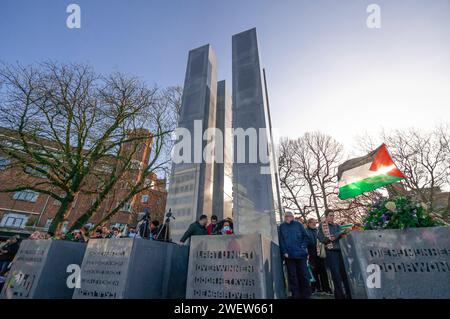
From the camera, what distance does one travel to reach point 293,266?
15.3ft

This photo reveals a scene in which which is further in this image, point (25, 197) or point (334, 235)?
point (25, 197)

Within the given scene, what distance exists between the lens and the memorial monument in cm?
377

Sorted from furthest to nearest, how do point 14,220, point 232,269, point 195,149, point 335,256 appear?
point 14,220 < point 195,149 < point 335,256 < point 232,269

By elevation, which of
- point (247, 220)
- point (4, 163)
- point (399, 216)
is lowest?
point (399, 216)

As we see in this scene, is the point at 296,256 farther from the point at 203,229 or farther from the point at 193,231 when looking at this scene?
the point at 193,231

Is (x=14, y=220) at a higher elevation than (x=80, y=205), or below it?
higher

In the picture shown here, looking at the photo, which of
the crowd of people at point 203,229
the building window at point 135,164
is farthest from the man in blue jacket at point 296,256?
the building window at point 135,164

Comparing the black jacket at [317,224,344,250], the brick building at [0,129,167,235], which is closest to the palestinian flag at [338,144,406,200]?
the black jacket at [317,224,344,250]

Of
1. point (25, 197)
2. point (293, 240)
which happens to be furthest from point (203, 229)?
point (25, 197)

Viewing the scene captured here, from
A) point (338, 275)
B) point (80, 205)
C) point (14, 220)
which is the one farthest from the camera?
point (14, 220)

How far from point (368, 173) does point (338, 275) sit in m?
3.85

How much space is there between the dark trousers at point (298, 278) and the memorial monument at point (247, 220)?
0.21m

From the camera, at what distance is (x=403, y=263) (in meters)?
3.15
